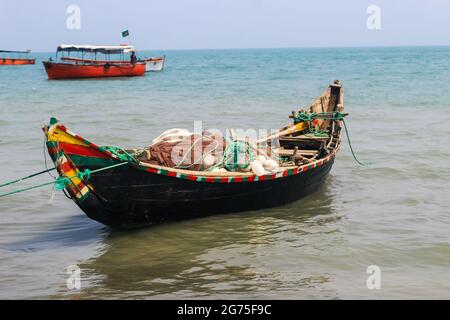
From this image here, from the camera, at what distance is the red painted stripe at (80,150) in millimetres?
7137

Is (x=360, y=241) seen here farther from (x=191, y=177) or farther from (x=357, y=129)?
(x=357, y=129)

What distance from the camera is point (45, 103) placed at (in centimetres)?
2752

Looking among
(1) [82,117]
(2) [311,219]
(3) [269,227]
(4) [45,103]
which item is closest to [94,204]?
(3) [269,227]

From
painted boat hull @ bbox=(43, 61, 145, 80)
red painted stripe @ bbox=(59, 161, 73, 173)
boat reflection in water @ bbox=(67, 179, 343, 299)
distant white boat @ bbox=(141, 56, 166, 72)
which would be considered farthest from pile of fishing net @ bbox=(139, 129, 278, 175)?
distant white boat @ bbox=(141, 56, 166, 72)

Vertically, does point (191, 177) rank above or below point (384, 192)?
above

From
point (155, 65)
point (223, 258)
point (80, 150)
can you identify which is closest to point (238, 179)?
point (223, 258)

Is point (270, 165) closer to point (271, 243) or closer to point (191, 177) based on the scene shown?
point (271, 243)

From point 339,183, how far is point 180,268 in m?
5.30

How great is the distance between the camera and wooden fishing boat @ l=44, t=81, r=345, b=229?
7238 millimetres

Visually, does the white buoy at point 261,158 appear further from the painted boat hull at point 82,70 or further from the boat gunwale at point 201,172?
the painted boat hull at point 82,70

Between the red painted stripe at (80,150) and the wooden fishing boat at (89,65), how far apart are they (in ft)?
113

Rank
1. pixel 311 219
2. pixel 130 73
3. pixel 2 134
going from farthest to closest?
pixel 130 73 < pixel 2 134 < pixel 311 219

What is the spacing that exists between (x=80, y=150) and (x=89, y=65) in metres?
35.4

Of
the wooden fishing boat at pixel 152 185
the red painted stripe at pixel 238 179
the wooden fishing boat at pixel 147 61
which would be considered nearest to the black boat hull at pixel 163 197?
the wooden fishing boat at pixel 152 185
